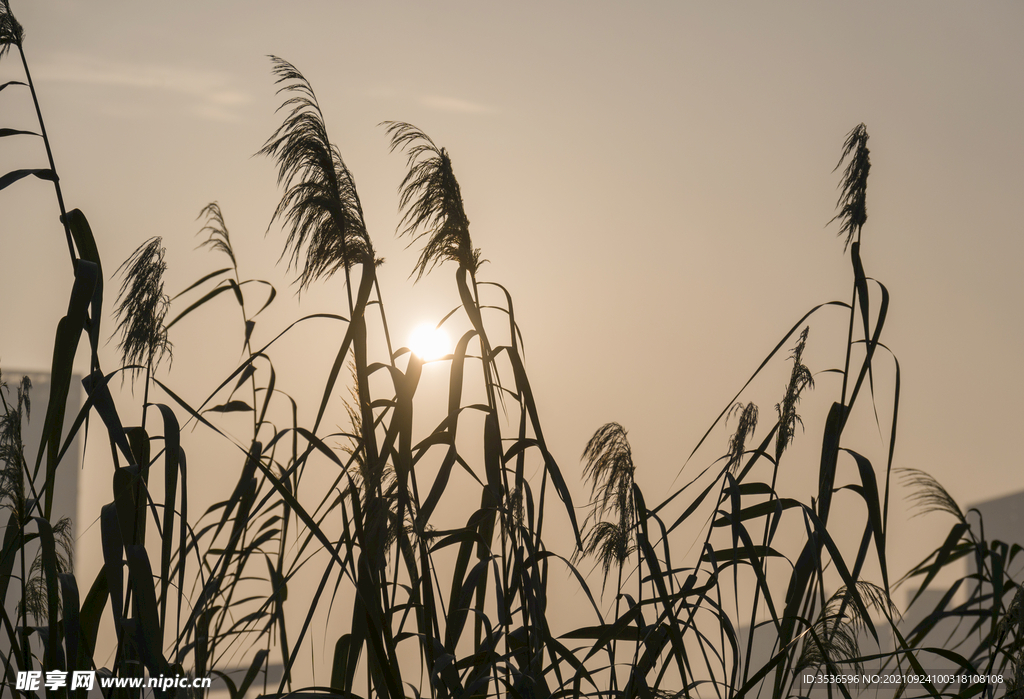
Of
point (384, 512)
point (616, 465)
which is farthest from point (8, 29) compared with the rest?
point (616, 465)

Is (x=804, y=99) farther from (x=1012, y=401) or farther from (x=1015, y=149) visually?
(x=1012, y=401)

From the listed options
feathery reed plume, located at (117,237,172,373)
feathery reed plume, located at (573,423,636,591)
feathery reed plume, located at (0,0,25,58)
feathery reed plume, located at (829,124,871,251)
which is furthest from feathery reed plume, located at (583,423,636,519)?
feathery reed plume, located at (0,0,25,58)

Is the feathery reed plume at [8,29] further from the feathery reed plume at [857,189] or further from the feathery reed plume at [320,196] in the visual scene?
the feathery reed plume at [857,189]

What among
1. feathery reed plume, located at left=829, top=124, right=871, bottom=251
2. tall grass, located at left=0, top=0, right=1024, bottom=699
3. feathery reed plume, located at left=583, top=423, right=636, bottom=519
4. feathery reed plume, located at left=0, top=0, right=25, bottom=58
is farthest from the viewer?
feathery reed plume, located at left=583, top=423, right=636, bottom=519

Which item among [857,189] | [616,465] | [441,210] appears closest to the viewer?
[441,210]

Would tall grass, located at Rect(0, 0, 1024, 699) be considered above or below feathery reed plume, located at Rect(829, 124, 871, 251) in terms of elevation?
below

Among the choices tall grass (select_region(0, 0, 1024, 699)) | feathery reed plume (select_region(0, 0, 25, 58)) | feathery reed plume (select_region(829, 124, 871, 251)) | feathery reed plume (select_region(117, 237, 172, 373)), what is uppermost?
feathery reed plume (select_region(0, 0, 25, 58))

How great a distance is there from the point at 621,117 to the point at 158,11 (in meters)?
1.46

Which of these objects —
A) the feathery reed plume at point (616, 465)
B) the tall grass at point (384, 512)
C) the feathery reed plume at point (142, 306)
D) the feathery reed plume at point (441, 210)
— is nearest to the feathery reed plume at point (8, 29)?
the tall grass at point (384, 512)

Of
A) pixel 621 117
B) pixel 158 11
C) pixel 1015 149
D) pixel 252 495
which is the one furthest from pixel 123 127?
pixel 1015 149

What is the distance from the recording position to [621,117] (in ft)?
7.16

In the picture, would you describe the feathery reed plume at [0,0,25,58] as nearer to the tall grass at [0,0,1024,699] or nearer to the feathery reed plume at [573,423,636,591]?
the tall grass at [0,0,1024,699]

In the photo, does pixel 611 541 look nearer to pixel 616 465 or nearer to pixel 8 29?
pixel 616 465

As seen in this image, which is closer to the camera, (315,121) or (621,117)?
(315,121)
